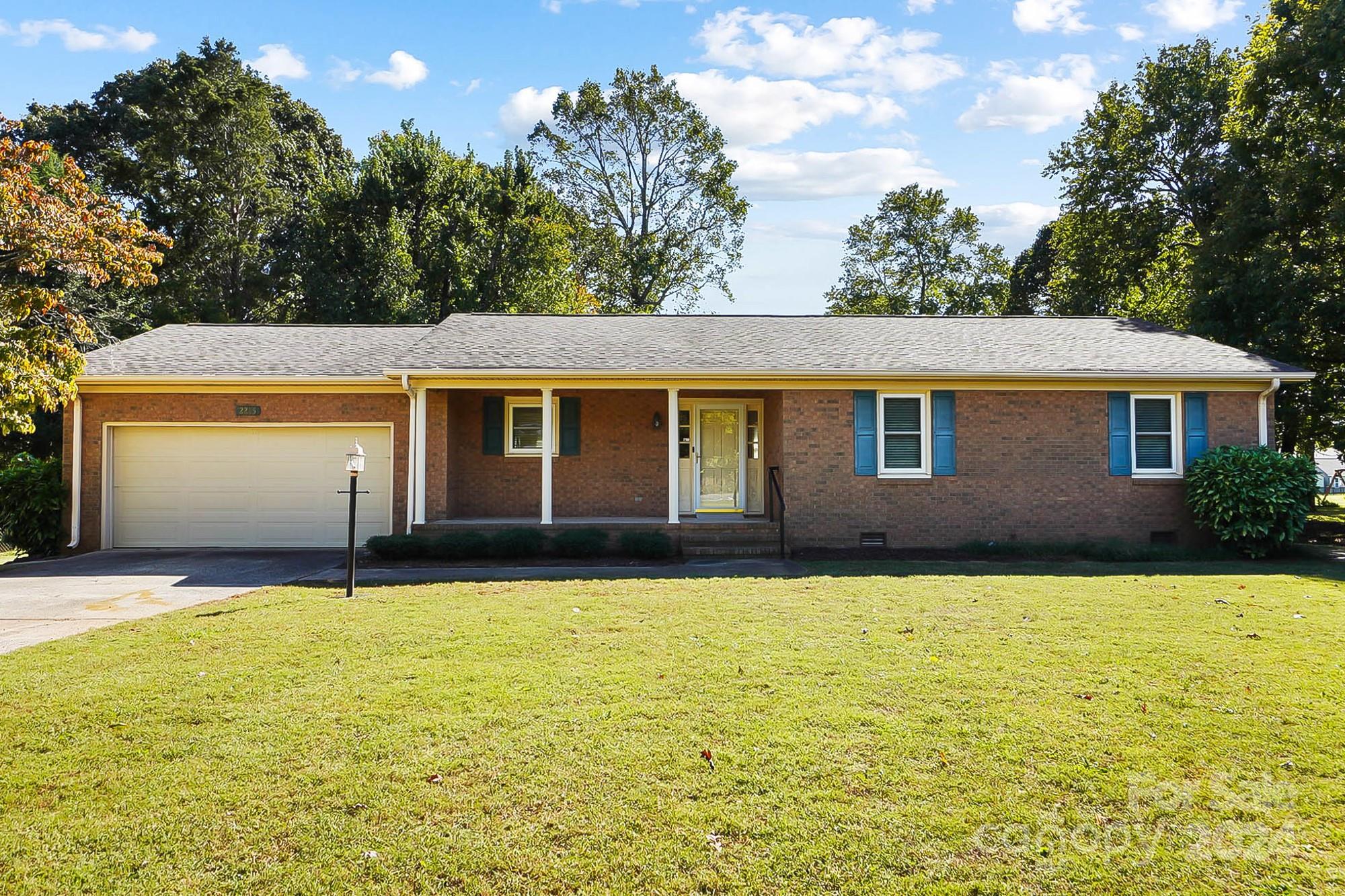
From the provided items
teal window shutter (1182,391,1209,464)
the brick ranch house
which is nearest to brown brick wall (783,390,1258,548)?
the brick ranch house

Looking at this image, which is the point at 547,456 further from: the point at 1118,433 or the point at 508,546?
the point at 1118,433

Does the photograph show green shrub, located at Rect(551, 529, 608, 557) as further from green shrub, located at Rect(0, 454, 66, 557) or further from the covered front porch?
green shrub, located at Rect(0, 454, 66, 557)

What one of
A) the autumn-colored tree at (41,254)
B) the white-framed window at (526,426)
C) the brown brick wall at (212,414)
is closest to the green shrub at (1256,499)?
the white-framed window at (526,426)

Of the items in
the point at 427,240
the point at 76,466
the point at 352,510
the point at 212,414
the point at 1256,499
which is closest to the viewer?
the point at 352,510

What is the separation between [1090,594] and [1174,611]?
1.05 meters

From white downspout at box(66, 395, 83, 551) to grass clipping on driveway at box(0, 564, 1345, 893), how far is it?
7.86m

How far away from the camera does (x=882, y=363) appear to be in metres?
12.6

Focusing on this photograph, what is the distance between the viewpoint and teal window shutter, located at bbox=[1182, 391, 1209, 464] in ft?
42.4

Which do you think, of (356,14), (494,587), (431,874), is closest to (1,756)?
(431,874)

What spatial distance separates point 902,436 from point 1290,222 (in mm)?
11556

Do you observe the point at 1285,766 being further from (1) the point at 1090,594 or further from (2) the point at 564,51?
(2) the point at 564,51

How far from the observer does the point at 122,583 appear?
999cm

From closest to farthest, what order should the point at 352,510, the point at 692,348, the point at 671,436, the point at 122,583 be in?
1. the point at 352,510
2. the point at 122,583
3. the point at 671,436
4. the point at 692,348

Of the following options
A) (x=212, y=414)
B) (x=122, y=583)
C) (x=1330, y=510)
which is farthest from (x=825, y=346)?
(x=1330, y=510)
